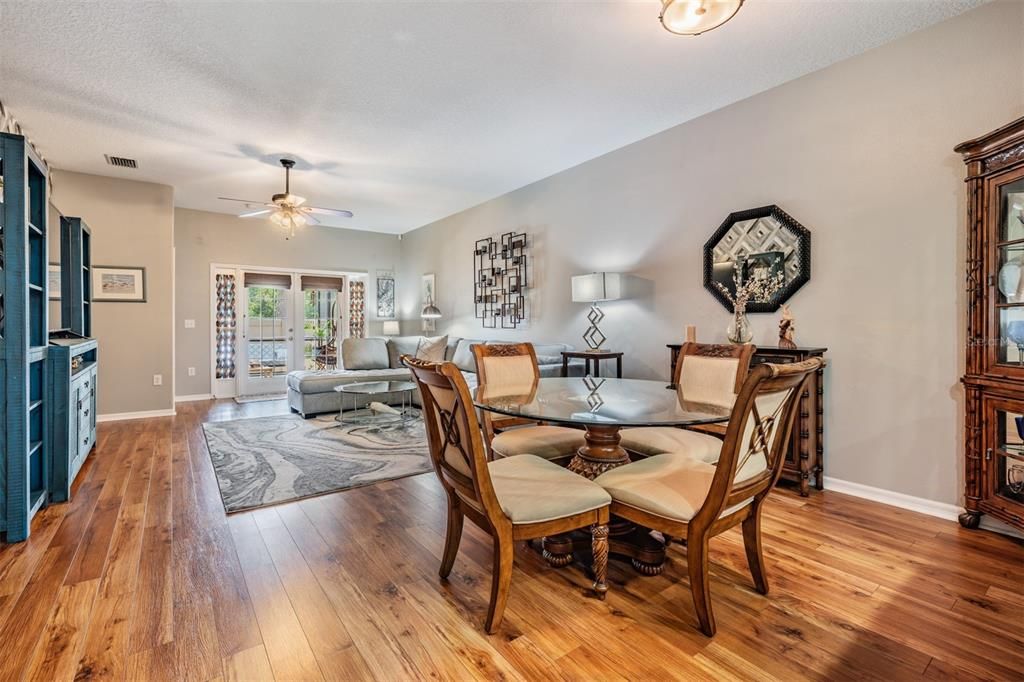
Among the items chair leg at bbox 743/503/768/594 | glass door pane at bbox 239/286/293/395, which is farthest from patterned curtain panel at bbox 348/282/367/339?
chair leg at bbox 743/503/768/594

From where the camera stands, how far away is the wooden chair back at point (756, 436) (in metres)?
1.44

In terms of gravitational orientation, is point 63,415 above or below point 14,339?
below

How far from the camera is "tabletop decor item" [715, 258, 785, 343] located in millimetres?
3203

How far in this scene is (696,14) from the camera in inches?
80.9

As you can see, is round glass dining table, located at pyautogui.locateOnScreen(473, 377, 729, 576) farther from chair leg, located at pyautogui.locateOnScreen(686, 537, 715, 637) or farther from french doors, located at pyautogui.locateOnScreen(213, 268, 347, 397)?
french doors, located at pyautogui.locateOnScreen(213, 268, 347, 397)

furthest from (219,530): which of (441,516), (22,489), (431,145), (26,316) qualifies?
(431,145)

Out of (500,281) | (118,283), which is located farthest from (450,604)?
(118,283)

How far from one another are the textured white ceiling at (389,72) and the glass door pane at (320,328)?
3219 millimetres

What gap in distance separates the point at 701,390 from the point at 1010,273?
4.97 feet

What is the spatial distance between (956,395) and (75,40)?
17.4 ft

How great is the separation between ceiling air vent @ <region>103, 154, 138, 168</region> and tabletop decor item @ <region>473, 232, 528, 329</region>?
3773mm

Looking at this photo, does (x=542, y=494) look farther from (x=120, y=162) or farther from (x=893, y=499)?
(x=120, y=162)

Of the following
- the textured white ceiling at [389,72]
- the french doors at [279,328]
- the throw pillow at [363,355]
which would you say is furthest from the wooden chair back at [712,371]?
the french doors at [279,328]

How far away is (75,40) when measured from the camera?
2.63m
